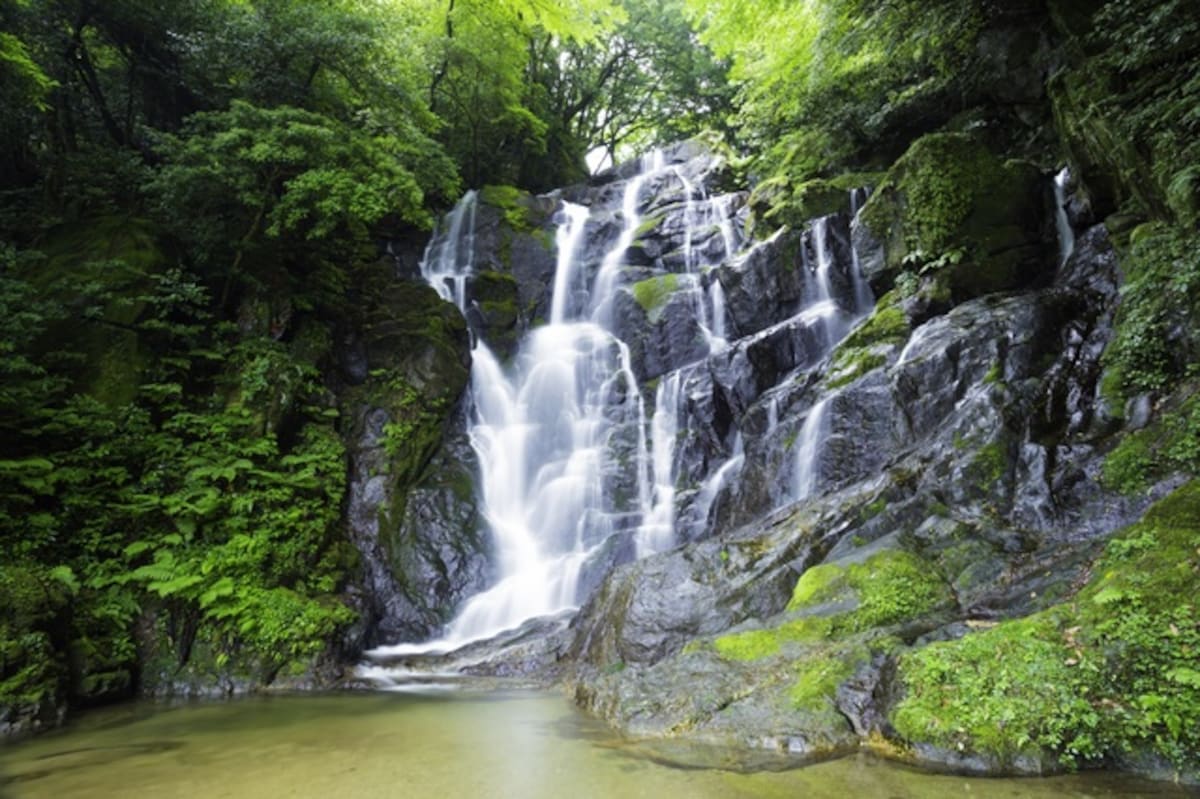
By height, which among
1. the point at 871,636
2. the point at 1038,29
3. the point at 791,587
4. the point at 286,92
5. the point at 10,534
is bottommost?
the point at 871,636

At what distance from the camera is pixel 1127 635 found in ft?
12.1

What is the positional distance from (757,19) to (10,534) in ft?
36.7

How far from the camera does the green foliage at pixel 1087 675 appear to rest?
3.40 m

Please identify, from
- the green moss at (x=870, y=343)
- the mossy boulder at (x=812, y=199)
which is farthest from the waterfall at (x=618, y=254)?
the green moss at (x=870, y=343)

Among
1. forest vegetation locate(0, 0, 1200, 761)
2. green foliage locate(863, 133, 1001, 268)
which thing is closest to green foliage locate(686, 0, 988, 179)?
forest vegetation locate(0, 0, 1200, 761)

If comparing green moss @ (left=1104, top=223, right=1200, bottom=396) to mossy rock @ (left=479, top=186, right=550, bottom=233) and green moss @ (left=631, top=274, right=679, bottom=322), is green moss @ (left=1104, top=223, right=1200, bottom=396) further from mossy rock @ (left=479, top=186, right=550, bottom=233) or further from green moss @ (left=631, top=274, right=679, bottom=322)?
mossy rock @ (left=479, top=186, right=550, bottom=233)

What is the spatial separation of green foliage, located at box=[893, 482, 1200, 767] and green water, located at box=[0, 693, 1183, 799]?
0.25 metres

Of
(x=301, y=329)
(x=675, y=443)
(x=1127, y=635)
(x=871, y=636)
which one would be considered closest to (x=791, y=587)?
(x=871, y=636)

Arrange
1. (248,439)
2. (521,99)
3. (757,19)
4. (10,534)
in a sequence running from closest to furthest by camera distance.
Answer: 1. (10,534)
2. (757,19)
3. (248,439)
4. (521,99)

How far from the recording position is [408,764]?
437 centimetres

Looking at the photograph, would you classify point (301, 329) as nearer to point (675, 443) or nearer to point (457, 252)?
point (457, 252)

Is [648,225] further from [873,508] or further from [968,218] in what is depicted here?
[873,508]

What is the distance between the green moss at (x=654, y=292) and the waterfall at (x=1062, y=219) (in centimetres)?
786

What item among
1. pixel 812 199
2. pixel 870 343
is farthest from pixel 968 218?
pixel 812 199
